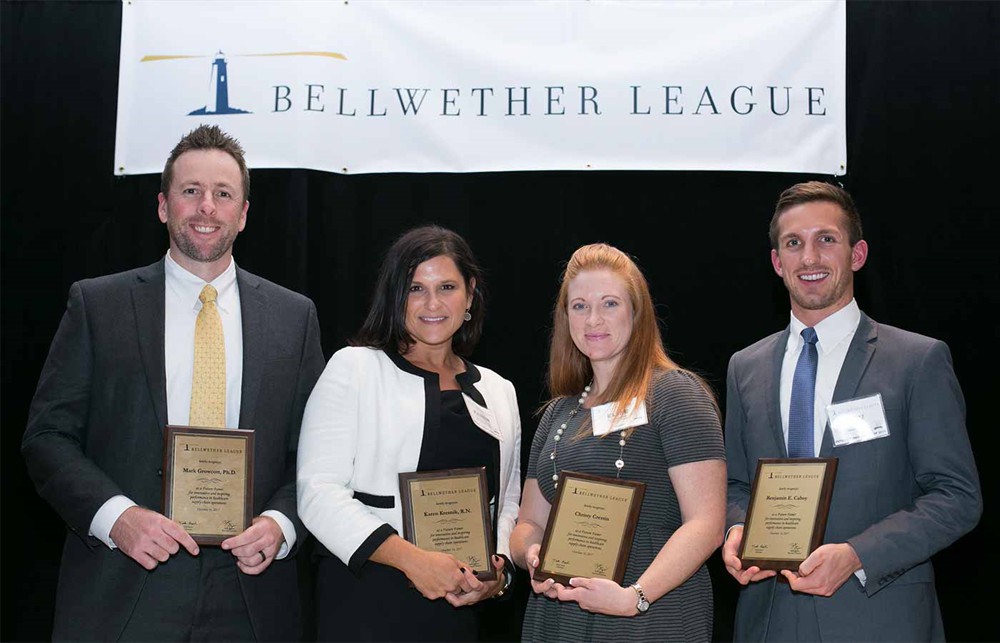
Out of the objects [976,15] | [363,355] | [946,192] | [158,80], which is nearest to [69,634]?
[363,355]

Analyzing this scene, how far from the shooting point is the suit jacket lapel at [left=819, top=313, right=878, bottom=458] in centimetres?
265

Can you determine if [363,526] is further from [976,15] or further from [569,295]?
[976,15]

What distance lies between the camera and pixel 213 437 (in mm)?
2553

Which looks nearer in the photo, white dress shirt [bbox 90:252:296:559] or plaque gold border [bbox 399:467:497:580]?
plaque gold border [bbox 399:467:497:580]

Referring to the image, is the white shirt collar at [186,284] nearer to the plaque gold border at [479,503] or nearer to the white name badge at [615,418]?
the plaque gold border at [479,503]

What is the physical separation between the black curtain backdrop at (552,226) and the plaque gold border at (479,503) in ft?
4.90

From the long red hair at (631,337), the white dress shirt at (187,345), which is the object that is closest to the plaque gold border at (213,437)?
the white dress shirt at (187,345)

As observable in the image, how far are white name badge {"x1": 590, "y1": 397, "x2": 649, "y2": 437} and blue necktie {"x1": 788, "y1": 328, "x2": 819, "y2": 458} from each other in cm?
47

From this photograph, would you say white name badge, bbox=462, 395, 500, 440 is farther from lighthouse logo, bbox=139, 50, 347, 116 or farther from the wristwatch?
lighthouse logo, bbox=139, 50, 347, 116

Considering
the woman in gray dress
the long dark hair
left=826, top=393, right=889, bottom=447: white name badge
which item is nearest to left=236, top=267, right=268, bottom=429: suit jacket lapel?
the long dark hair

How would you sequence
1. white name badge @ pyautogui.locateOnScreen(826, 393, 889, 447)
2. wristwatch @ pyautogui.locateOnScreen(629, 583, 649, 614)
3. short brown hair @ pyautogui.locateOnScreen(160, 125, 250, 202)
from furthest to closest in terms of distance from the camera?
short brown hair @ pyautogui.locateOnScreen(160, 125, 250, 202)
white name badge @ pyautogui.locateOnScreen(826, 393, 889, 447)
wristwatch @ pyautogui.locateOnScreen(629, 583, 649, 614)

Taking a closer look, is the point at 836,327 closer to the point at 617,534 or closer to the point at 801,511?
the point at 801,511

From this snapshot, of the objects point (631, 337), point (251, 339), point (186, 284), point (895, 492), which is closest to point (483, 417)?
point (631, 337)

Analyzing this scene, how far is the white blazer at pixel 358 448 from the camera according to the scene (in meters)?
2.62
